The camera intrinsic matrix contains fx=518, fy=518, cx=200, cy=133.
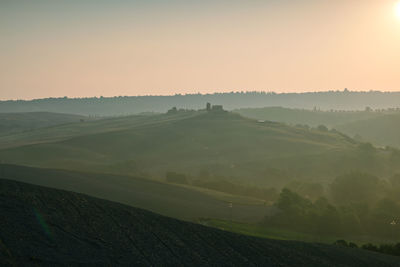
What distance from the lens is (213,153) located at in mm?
155625

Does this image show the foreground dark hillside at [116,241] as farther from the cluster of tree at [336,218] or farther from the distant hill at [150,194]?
the cluster of tree at [336,218]

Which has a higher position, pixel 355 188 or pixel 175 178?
pixel 175 178

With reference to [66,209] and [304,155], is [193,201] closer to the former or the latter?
[66,209]

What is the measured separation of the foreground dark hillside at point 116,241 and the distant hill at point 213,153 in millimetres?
63872

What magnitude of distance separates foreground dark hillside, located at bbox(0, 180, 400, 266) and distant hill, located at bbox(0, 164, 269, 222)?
1507cm

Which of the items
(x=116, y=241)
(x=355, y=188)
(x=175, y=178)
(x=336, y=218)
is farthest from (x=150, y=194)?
(x=355, y=188)

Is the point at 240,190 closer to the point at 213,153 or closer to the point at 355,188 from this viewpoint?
the point at 355,188

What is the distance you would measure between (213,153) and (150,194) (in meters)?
92.1

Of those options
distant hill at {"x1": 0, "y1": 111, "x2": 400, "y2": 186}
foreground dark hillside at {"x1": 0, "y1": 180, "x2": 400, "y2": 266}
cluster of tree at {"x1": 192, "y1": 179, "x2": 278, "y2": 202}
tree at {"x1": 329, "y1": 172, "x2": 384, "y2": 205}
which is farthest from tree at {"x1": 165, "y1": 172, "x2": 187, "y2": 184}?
foreground dark hillside at {"x1": 0, "y1": 180, "x2": 400, "y2": 266}

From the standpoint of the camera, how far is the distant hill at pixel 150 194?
186ft

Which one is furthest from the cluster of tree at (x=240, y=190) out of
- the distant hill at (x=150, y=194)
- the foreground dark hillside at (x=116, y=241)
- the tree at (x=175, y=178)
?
the foreground dark hillside at (x=116, y=241)

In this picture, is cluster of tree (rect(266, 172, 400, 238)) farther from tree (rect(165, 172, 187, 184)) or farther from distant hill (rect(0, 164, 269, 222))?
tree (rect(165, 172, 187, 184))

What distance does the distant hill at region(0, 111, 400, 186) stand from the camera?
121 meters

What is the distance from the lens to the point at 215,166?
437 ft
